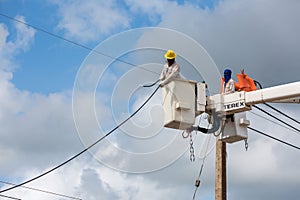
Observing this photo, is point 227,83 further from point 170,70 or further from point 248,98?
point 170,70

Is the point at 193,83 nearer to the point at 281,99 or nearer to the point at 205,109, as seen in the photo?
the point at 205,109

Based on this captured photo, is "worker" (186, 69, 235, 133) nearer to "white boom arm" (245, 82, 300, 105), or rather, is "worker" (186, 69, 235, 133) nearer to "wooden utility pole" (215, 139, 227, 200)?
"white boom arm" (245, 82, 300, 105)

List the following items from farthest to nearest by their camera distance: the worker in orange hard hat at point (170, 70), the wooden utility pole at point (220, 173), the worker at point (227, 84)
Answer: the wooden utility pole at point (220, 173) → the worker at point (227, 84) → the worker in orange hard hat at point (170, 70)

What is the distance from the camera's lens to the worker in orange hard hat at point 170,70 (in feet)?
31.4

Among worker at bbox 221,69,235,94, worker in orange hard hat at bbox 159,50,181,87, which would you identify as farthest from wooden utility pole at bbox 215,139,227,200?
worker in orange hard hat at bbox 159,50,181,87

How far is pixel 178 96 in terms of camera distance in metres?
9.50

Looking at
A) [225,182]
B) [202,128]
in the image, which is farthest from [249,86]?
[225,182]

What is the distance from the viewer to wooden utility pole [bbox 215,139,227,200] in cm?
1474

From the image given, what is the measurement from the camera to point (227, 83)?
10531 millimetres

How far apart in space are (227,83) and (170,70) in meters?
1.33

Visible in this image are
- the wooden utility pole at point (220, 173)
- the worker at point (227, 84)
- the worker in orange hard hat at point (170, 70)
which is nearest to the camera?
the worker in orange hard hat at point (170, 70)

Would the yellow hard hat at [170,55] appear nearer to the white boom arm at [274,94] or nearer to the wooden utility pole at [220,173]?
the white boom arm at [274,94]

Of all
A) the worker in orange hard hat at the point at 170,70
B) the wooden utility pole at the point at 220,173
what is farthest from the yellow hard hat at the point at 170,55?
the wooden utility pole at the point at 220,173

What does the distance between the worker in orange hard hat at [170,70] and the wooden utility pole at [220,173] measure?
5300 millimetres
